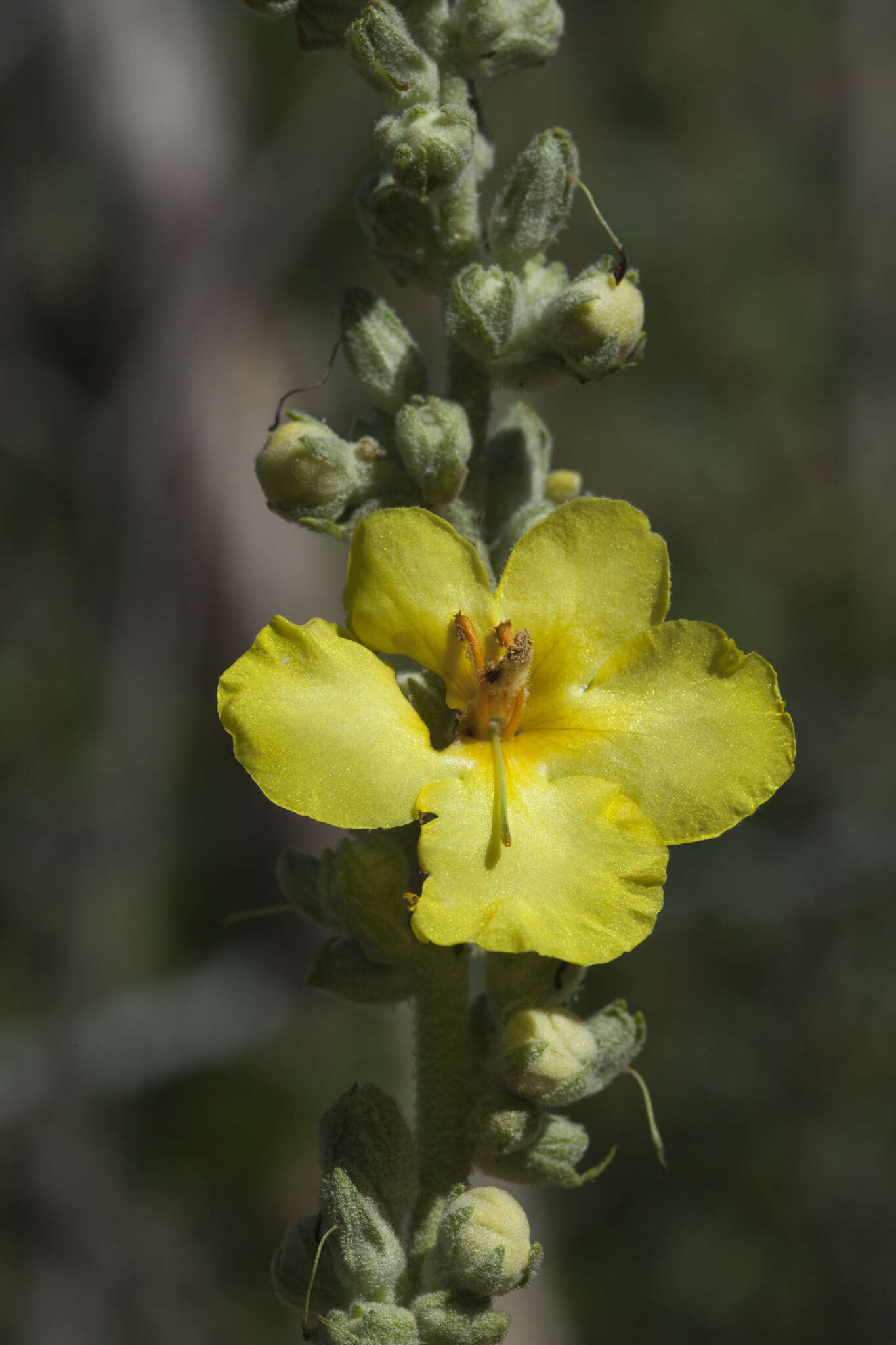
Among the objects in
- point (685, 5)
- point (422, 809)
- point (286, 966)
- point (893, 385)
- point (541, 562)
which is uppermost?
point (685, 5)

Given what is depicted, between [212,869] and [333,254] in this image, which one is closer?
[212,869]

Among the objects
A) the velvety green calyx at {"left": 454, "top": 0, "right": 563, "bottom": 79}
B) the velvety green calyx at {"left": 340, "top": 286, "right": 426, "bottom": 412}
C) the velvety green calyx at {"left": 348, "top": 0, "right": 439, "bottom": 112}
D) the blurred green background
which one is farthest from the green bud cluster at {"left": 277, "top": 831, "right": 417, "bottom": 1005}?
the blurred green background

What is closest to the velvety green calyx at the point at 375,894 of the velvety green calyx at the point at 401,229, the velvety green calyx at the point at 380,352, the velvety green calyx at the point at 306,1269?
the velvety green calyx at the point at 306,1269

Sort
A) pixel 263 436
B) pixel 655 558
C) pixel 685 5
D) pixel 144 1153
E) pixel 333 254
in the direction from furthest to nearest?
pixel 685 5 < pixel 333 254 < pixel 263 436 < pixel 144 1153 < pixel 655 558

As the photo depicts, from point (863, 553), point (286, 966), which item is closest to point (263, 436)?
point (286, 966)

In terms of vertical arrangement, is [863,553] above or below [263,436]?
above

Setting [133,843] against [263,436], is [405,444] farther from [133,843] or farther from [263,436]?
[263,436]

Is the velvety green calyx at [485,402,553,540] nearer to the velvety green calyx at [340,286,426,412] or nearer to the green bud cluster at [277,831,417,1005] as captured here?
the velvety green calyx at [340,286,426,412]

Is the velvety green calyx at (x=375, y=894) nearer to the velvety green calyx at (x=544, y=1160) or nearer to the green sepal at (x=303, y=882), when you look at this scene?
the green sepal at (x=303, y=882)
